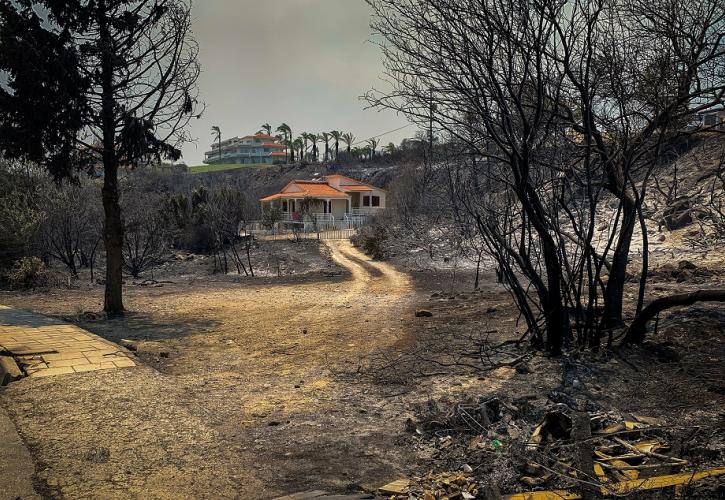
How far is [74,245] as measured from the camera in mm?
25125

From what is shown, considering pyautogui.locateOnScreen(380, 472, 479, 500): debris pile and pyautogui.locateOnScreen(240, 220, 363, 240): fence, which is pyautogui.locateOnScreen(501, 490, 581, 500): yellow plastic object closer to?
pyautogui.locateOnScreen(380, 472, 479, 500): debris pile

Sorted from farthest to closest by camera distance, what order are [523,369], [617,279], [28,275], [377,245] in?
1. [377,245]
2. [28,275]
3. [617,279]
4. [523,369]

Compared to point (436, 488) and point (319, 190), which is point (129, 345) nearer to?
point (436, 488)

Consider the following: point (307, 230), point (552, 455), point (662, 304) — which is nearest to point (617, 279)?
point (662, 304)

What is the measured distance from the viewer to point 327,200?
4931 cm

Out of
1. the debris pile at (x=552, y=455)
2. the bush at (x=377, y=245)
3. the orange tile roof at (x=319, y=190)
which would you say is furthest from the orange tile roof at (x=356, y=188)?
the debris pile at (x=552, y=455)

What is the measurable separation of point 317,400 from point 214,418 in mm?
1038

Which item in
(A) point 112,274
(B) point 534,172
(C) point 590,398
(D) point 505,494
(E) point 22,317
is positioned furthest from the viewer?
(A) point 112,274

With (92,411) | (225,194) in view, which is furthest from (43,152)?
(225,194)

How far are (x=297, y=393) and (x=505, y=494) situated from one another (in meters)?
2.92

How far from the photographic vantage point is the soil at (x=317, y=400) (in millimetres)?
3811

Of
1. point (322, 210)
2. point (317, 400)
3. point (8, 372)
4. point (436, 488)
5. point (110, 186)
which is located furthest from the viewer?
point (322, 210)

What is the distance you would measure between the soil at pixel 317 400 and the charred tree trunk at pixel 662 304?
17cm

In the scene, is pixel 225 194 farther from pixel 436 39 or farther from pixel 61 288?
pixel 436 39
